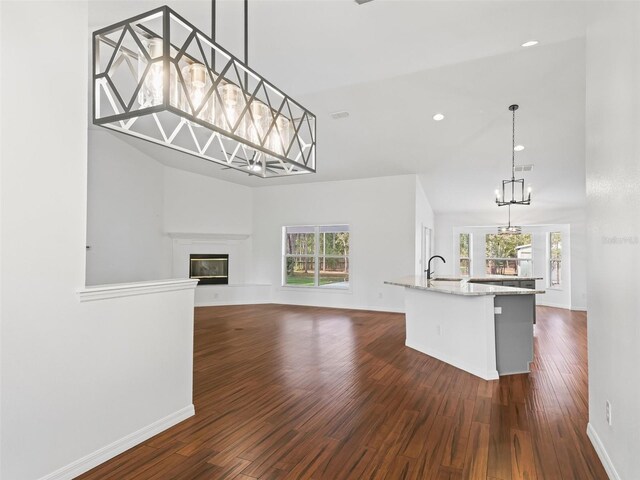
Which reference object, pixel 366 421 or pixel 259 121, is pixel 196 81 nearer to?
pixel 259 121

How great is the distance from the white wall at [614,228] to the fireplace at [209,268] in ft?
24.1

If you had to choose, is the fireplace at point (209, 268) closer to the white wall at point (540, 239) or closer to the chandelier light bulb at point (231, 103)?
the white wall at point (540, 239)

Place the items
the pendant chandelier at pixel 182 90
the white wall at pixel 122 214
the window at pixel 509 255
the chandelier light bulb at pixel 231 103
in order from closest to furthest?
the pendant chandelier at pixel 182 90 < the chandelier light bulb at pixel 231 103 < the white wall at pixel 122 214 < the window at pixel 509 255

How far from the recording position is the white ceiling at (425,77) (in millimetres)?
3059

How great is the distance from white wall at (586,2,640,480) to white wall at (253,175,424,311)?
4.78 meters

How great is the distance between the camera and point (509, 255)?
31.1ft

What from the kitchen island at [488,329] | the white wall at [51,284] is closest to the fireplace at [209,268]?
the kitchen island at [488,329]

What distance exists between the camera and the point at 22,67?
181 cm

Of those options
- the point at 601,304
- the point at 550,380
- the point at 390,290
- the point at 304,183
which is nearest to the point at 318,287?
the point at 390,290

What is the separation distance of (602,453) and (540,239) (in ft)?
25.8

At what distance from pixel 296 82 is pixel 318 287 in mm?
4843

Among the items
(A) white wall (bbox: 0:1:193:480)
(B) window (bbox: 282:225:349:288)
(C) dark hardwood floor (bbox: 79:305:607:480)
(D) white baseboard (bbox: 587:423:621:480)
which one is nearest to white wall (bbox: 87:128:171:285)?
(B) window (bbox: 282:225:349:288)

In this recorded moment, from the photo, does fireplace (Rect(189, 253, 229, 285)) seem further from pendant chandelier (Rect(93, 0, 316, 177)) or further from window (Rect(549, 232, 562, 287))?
window (Rect(549, 232, 562, 287))

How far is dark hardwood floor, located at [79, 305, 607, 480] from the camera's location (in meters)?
2.13
